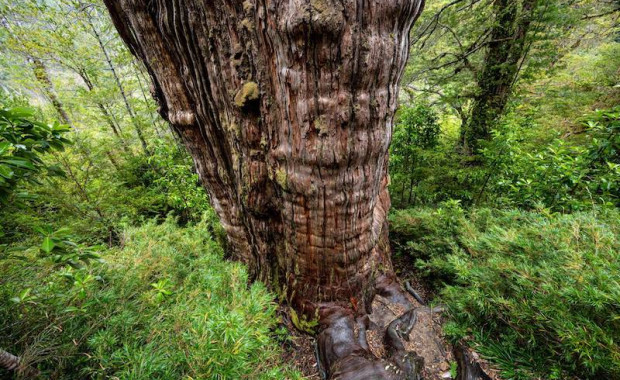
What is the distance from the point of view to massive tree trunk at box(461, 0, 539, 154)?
3840mm

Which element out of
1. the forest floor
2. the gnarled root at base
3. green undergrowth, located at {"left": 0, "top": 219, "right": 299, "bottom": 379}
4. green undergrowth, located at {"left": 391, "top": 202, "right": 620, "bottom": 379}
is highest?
green undergrowth, located at {"left": 0, "top": 219, "right": 299, "bottom": 379}

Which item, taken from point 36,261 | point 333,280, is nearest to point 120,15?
point 36,261

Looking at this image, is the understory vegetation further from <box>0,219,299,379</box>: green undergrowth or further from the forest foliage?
<box>0,219,299,379</box>: green undergrowth

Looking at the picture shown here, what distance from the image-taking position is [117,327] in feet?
4.46

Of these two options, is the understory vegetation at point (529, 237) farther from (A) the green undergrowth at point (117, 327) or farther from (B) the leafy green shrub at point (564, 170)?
(A) the green undergrowth at point (117, 327)

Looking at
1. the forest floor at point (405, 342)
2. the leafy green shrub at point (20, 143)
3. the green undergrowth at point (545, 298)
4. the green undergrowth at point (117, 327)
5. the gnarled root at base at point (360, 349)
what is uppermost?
the leafy green shrub at point (20, 143)

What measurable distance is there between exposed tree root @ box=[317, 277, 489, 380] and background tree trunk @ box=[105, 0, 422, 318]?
25cm

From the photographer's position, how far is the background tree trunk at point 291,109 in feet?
4.82

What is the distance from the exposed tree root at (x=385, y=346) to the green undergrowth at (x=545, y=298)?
0.30 m

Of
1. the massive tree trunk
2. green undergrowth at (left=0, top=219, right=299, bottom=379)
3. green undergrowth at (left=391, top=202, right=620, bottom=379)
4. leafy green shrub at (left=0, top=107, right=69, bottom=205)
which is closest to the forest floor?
green undergrowth at (left=391, top=202, right=620, bottom=379)

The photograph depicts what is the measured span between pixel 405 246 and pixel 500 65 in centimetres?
348

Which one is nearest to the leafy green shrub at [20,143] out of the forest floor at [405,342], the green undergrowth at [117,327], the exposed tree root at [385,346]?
the green undergrowth at [117,327]

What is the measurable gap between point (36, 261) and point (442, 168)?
210 inches

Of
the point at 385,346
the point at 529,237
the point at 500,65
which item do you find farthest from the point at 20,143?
the point at 500,65
